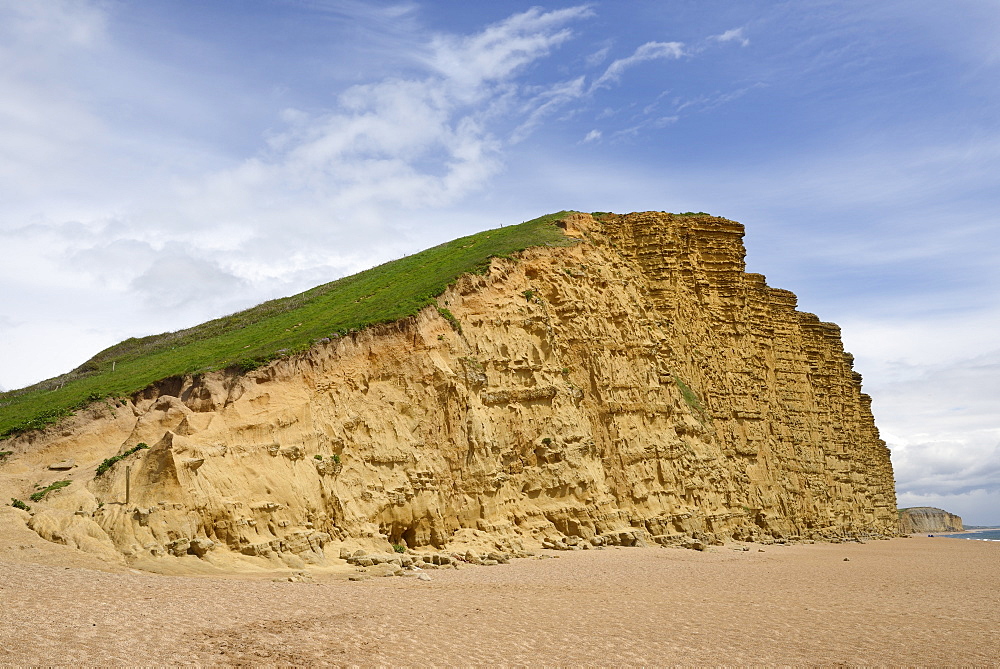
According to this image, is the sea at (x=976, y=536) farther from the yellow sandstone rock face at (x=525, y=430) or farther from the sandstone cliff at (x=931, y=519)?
the yellow sandstone rock face at (x=525, y=430)

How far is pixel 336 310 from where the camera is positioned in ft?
97.2

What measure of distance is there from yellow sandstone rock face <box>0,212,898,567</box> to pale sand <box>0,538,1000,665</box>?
363cm

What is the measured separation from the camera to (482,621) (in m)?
11.4

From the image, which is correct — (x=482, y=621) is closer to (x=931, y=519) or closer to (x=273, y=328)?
(x=273, y=328)

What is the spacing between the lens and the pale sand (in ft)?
29.4

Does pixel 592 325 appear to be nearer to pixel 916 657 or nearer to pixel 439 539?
pixel 439 539

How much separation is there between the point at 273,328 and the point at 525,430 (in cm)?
1134

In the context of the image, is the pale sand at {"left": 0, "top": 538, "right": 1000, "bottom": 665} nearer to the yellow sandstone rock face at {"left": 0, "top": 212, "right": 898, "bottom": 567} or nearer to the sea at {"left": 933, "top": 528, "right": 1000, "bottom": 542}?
the yellow sandstone rock face at {"left": 0, "top": 212, "right": 898, "bottom": 567}

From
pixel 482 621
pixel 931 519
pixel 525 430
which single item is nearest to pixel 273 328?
pixel 525 430

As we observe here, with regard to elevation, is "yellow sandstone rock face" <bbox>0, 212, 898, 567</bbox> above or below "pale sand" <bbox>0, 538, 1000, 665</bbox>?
above

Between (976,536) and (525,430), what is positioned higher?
(525,430)

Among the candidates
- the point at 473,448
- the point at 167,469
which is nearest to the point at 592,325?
the point at 473,448

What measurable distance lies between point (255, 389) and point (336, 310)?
8.96 meters

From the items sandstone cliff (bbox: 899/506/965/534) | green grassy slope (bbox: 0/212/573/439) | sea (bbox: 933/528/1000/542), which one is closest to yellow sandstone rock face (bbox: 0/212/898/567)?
green grassy slope (bbox: 0/212/573/439)
